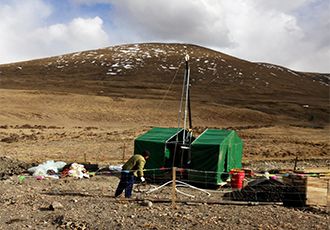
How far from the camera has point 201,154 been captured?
11922mm

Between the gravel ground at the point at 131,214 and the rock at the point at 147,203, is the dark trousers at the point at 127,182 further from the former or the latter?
the rock at the point at 147,203

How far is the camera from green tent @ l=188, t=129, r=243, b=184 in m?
11.7

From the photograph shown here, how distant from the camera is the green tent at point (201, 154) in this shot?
38.4 feet

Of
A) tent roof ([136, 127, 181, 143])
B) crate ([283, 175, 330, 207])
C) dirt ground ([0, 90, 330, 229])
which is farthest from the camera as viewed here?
tent roof ([136, 127, 181, 143])

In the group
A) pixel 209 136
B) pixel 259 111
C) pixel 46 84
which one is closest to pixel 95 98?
pixel 259 111

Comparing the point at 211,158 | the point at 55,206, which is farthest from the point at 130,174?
the point at 211,158

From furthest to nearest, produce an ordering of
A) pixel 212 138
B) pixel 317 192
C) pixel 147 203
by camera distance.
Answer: pixel 212 138
pixel 317 192
pixel 147 203

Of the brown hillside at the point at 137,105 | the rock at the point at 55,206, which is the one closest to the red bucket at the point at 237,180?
the brown hillside at the point at 137,105

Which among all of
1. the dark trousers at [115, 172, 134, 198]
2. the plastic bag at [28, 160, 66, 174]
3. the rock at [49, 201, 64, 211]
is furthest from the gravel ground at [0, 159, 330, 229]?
the plastic bag at [28, 160, 66, 174]

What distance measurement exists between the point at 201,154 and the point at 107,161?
6625 mm

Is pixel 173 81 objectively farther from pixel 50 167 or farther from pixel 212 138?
pixel 50 167

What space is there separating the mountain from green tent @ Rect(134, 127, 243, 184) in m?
26.9

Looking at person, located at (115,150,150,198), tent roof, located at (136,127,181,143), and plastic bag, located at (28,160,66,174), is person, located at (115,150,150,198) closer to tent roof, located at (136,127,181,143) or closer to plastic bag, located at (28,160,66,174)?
tent roof, located at (136,127,181,143)

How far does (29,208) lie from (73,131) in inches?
839
